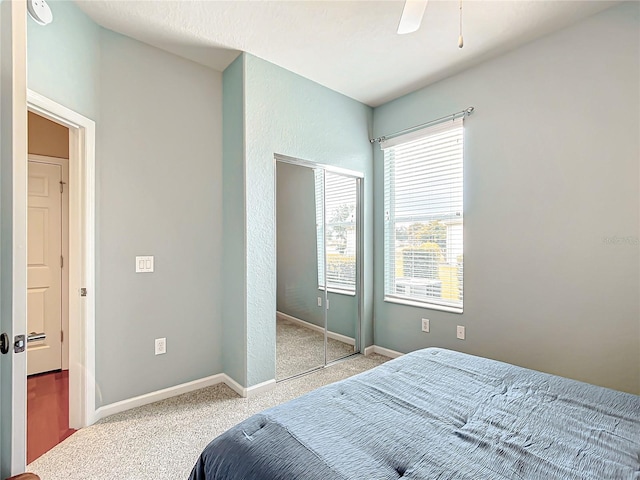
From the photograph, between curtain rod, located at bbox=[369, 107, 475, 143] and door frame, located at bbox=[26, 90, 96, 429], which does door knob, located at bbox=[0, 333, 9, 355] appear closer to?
door frame, located at bbox=[26, 90, 96, 429]

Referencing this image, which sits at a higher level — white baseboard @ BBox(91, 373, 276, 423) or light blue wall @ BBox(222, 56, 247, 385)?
light blue wall @ BBox(222, 56, 247, 385)

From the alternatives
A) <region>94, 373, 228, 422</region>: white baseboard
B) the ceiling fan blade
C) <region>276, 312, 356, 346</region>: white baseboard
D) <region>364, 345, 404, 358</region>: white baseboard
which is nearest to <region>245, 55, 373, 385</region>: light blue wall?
<region>276, 312, 356, 346</region>: white baseboard

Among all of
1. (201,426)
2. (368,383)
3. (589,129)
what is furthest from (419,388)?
(589,129)

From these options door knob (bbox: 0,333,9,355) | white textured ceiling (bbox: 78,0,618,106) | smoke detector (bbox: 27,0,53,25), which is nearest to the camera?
door knob (bbox: 0,333,9,355)

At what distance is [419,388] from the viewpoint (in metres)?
1.50

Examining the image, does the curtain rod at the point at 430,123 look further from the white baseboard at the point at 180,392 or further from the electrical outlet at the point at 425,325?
the white baseboard at the point at 180,392

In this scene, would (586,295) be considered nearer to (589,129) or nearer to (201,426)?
(589,129)

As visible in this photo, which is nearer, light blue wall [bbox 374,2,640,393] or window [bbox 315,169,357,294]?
light blue wall [bbox 374,2,640,393]

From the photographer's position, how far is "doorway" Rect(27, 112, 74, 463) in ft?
9.67

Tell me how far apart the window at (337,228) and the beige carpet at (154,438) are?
1112 millimetres

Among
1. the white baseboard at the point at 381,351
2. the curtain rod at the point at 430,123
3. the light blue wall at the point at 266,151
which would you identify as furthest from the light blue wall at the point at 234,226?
the curtain rod at the point at 430,123

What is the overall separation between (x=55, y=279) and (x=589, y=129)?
466 cm

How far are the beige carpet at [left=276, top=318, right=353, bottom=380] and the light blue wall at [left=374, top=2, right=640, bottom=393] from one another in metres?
1.19

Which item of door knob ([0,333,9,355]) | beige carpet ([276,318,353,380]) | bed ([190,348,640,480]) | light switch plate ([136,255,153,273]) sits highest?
light switch plate ([136,255,153,273])
